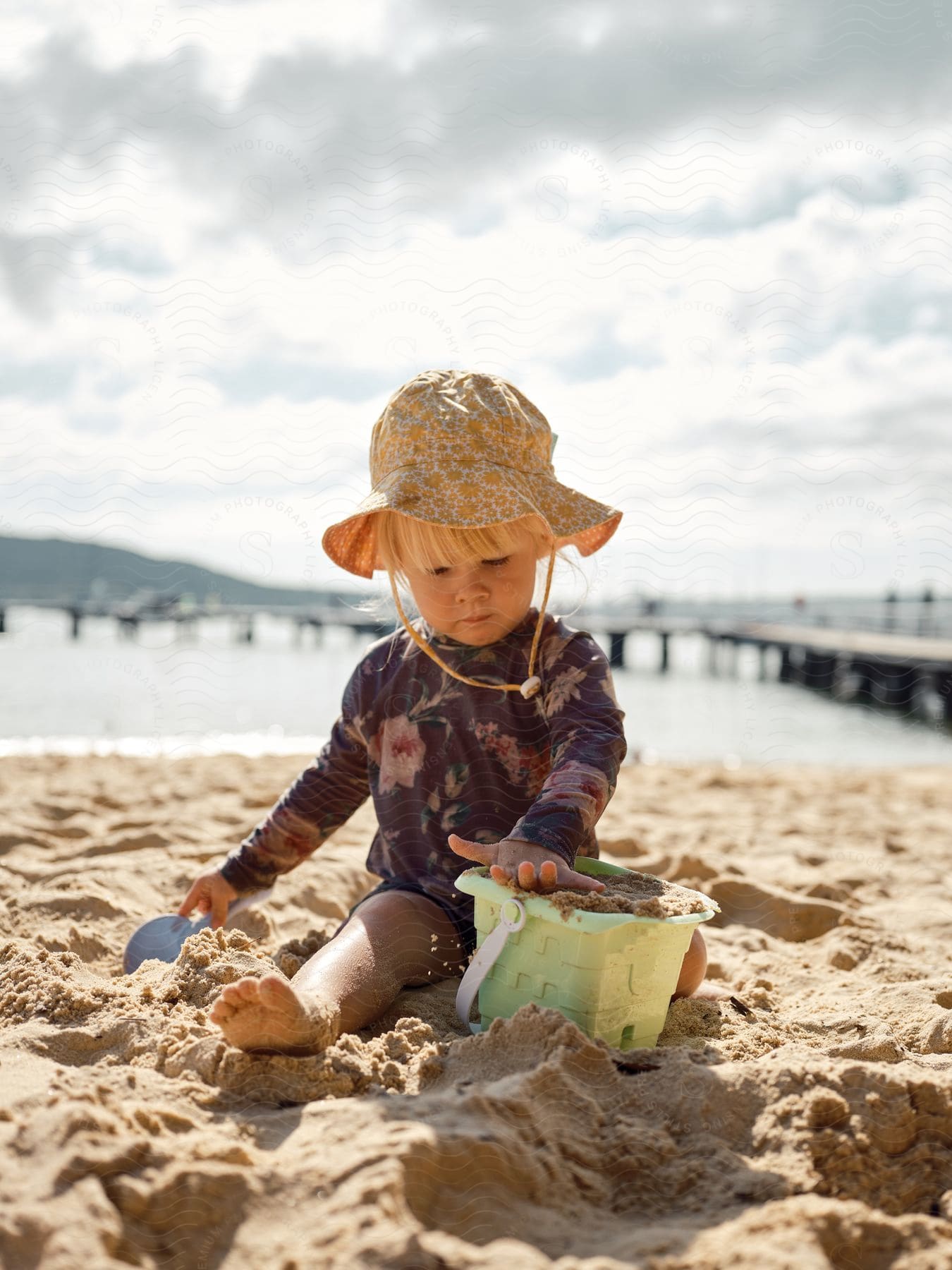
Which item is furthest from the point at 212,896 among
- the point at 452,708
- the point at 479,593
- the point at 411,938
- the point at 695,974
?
the point at 695,974

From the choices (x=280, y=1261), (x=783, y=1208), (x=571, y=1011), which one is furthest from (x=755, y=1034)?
(x=280, y=1261)

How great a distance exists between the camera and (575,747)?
5.78ft

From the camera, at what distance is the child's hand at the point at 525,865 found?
1.52 meters

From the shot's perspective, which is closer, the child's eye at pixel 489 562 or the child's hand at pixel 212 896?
the child's eye at pixel 489 562

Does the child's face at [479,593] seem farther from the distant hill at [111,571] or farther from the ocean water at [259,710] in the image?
the ocean water at [259,710]

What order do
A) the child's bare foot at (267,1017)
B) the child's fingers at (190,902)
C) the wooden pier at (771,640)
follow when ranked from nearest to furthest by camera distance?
1. the child's bare foot at (267,1017)
2. the child's fingers at (190,902)
3. the wooden pier at (771,640)

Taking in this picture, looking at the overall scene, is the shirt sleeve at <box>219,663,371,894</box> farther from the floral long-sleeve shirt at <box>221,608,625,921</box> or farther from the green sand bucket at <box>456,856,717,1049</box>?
the green sand bucket at <box>456,856,717,1049</box>

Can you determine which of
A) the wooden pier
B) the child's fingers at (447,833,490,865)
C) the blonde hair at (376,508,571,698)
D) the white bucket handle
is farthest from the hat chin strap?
the wooden pier

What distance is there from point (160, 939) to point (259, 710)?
8512 millimetres

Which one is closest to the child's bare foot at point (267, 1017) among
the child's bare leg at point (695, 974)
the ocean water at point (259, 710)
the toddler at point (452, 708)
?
the toddler at point (452, 708)

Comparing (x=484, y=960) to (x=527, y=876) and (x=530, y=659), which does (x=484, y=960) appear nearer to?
(x=527, y=876)

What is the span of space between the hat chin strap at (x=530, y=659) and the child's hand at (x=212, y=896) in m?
0.65

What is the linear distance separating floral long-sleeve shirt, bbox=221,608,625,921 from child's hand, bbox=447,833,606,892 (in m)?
0.18

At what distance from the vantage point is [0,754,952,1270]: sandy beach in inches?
37.7
